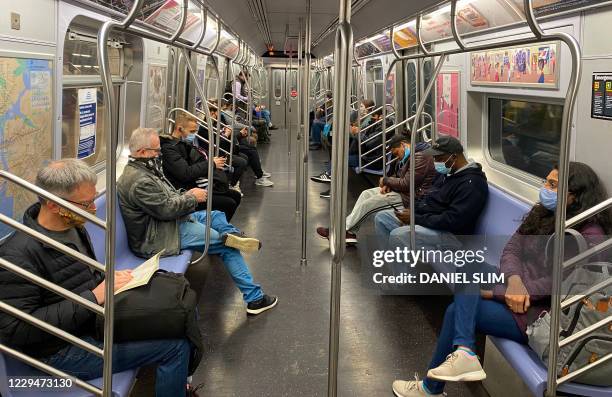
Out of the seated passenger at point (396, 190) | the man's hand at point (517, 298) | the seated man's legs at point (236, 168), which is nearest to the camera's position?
the man's hand at point (517, 298)

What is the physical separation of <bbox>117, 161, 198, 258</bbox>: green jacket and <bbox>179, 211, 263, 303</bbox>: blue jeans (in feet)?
0.37

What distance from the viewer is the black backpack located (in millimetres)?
2266

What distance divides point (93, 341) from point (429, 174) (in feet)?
11.4

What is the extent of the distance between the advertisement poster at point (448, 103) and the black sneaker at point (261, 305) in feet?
9.61

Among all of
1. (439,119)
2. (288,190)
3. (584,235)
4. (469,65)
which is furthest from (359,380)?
(288,190)

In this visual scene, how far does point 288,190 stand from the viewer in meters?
8.77

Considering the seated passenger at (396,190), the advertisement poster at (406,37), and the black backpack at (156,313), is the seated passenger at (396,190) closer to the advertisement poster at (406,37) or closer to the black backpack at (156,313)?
the advertisement poster at (406,37)

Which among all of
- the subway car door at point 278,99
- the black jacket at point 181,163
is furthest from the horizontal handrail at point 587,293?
the subway car door at point 278,99

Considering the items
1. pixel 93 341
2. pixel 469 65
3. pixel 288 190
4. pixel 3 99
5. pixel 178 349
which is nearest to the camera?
pixel 93 341

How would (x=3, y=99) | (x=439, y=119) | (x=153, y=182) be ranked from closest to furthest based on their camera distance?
(x=3, y=99), (x=153, y=182), (x=439, y=119)

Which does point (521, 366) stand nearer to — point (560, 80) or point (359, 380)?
point (359, 380)

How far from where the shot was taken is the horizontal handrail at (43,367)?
191cm

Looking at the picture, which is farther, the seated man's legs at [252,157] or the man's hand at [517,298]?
the seated man's legs at [252,157]

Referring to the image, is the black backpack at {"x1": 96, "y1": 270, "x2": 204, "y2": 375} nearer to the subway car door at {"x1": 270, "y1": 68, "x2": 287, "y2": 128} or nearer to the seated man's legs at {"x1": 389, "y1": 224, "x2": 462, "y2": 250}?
the seated man's legs at {"x1": 389, "y1": 224, "x2": 462, "y2": 250}
